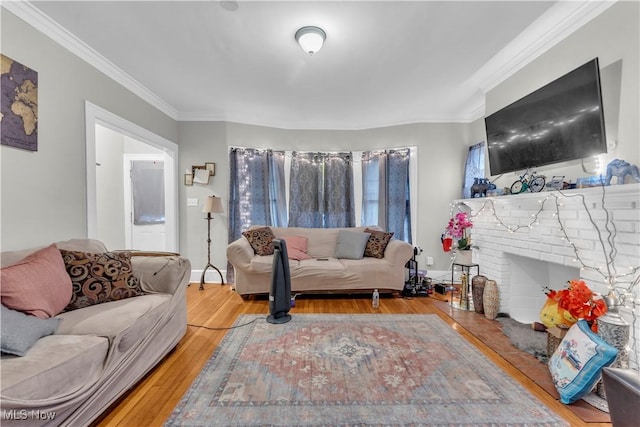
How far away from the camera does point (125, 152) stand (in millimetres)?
4645

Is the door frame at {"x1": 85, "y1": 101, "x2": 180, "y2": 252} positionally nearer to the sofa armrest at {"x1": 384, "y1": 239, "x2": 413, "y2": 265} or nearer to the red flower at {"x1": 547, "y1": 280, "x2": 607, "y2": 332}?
the sofa armrest at {"x1": 384, "y1": 239, "x2": 413, "y2": 265}

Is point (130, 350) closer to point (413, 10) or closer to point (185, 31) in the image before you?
point (185, 31)

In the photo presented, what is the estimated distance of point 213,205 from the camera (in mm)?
3969

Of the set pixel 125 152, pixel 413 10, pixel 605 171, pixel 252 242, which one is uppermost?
pixel 413 10

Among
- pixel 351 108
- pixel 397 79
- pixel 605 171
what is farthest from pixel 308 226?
pixel 605 171

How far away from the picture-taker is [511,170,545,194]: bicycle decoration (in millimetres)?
2410

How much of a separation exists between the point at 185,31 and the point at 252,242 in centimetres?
241

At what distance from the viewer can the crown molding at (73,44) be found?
1978 mm

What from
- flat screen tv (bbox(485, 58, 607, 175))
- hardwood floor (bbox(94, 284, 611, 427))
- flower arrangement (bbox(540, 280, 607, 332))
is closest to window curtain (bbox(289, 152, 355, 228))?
hardwood floor (bbox(94, 284, 611, 427))

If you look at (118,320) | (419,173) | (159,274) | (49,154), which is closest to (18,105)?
(49,154)

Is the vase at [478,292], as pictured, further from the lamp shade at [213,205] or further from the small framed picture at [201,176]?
the small framed picture at [201,176]

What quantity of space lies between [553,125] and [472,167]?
197 cm

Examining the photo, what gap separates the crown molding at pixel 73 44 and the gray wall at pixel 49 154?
4cm

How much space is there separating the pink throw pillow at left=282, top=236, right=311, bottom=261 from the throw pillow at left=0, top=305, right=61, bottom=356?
8.25 ft
